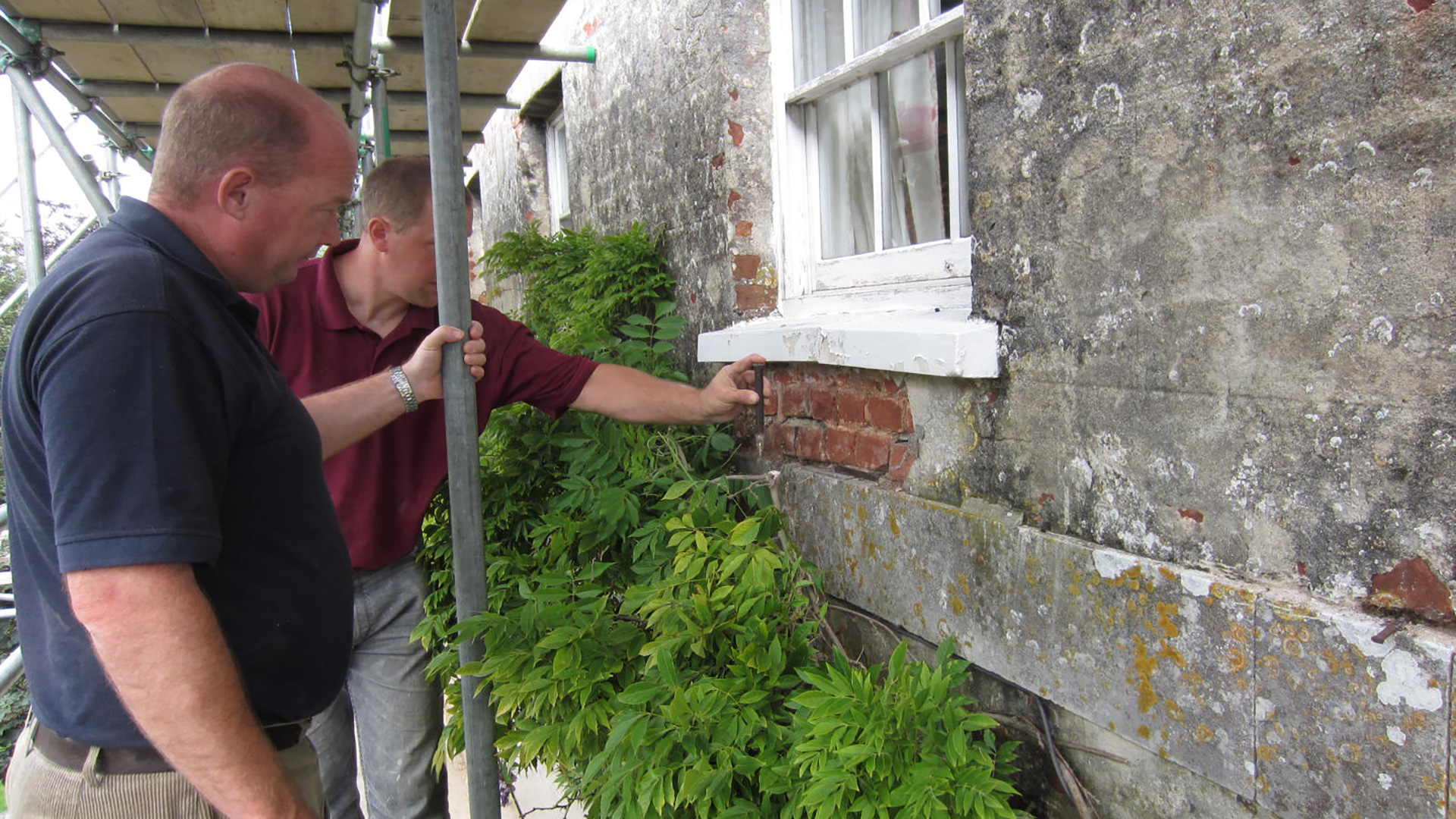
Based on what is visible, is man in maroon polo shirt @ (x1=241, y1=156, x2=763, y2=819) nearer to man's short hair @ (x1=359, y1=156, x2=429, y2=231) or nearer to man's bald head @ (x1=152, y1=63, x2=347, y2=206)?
man's short hair @ (x1=359, y1=156, x2=429, y2=231)

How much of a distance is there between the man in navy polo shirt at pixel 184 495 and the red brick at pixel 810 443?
1298mm

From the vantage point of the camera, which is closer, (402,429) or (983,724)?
(983,724)

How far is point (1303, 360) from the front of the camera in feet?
4.11

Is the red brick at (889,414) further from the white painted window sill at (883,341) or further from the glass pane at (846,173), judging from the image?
the glass pane at (846,173)

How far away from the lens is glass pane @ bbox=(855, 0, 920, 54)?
2.36m

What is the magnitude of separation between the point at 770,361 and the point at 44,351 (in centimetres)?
181

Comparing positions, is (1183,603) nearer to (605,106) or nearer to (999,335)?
(999,335)

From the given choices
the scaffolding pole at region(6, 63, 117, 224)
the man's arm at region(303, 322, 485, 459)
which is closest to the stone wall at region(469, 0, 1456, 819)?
the man's arm at region(303, 322, 485, 459)

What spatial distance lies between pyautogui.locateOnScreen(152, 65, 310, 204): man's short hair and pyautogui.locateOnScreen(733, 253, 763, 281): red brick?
1.66 m

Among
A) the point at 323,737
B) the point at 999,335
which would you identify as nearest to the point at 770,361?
A: the point at 999,335

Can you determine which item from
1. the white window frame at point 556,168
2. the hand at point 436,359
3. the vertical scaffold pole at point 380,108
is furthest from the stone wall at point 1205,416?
the white window frame at point 556,168

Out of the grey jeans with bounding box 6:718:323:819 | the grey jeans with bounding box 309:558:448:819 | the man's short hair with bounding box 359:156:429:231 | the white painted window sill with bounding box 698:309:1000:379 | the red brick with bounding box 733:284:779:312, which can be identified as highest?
the man's short hair with bounding box 359:156:429:231

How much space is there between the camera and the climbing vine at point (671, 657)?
1.59 m

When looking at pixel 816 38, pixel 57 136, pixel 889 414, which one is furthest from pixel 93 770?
pixel 57 136
